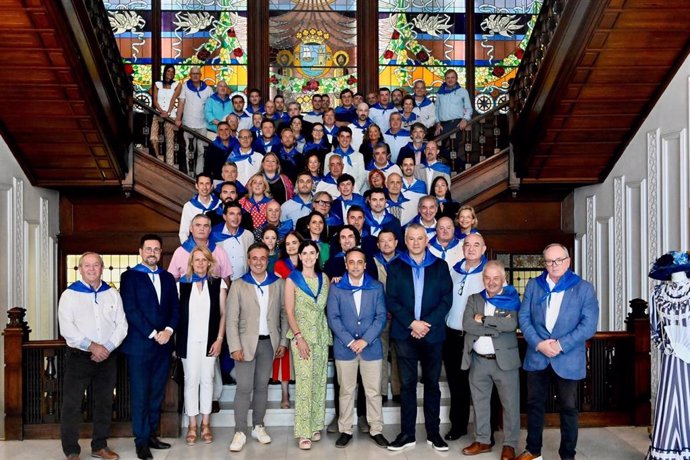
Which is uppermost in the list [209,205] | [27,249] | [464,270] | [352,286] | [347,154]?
[347,154]

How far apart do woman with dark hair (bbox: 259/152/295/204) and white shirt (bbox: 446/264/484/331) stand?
256 cm

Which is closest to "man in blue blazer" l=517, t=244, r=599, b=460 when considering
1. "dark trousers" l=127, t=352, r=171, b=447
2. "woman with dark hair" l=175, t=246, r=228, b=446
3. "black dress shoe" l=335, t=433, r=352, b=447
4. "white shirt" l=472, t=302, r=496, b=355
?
"white shirt" l=472, t=302, r=496, b=355

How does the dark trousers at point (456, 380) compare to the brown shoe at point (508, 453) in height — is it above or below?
above

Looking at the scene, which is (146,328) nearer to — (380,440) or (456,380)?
(380,440)

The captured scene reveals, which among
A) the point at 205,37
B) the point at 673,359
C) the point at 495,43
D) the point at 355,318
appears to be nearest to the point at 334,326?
the point at 355,318

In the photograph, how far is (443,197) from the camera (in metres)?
8.96

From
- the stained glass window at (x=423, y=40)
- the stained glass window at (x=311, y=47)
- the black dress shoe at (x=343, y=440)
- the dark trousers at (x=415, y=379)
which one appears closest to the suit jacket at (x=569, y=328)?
the dark trousers at (x=415, y=379)

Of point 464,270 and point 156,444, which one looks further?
point 464,270

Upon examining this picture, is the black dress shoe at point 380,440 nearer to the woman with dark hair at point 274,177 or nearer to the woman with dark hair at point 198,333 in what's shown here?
the woman with dark hair at point 198,333

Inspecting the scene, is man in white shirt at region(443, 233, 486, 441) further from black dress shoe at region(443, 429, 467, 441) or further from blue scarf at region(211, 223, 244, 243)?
blue scarf at region(211, 223, 244, 243)

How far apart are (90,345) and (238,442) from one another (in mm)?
1436

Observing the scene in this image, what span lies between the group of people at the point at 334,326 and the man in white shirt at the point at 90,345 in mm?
11

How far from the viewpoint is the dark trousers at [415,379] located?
7078mm

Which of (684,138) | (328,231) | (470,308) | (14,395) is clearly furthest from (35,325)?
(684,138)
